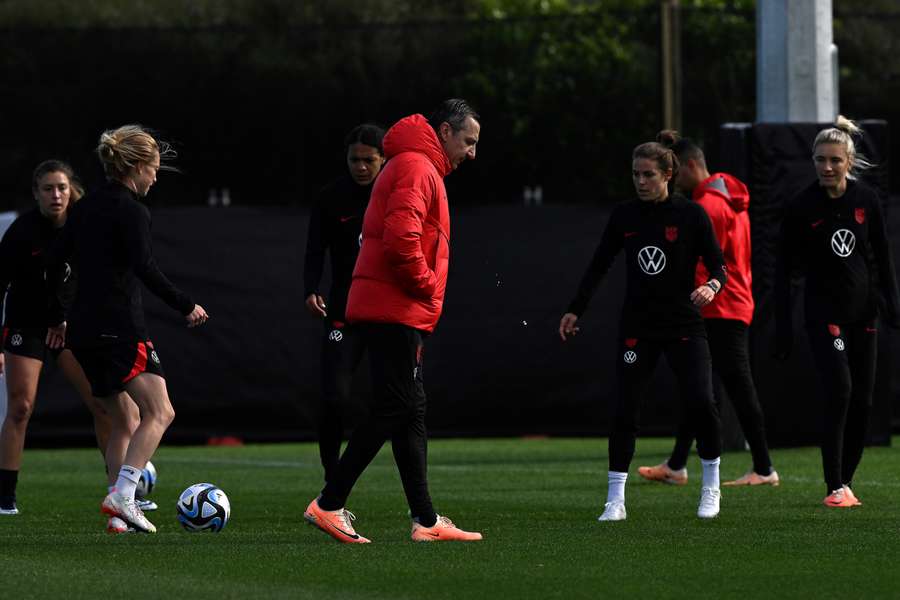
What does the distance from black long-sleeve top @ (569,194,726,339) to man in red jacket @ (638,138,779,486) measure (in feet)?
7.05

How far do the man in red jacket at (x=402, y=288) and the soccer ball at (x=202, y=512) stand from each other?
2.67 ft

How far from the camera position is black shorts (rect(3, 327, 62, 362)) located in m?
9.55

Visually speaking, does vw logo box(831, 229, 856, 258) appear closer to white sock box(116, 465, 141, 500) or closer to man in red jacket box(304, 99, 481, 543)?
man in red jacket box(304, 99, 481, 543)

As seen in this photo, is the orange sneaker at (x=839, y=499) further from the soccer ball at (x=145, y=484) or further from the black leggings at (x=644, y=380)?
the soccer ball at (x=145, y=484)

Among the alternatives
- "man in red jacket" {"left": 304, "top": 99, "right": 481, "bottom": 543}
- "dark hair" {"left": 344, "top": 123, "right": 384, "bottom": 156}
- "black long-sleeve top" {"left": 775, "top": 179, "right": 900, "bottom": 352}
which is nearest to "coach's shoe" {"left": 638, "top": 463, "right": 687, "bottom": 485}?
"black long-sleeve top" {"left": 775, "top": 179, "right": 900, "bottom": 352}

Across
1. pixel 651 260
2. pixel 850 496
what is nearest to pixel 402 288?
pixel 651 260

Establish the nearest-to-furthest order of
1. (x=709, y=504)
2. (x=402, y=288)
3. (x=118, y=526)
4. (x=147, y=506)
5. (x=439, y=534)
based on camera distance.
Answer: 1. (x=402, y=288)
2. (x=439, y=534)
3. (x=118, y=526)
4. (x=709, y=504)
5. (x=147, y=506)

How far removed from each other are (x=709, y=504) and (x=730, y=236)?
2738 millimetres

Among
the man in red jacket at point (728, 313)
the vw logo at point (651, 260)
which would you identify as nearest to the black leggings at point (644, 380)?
the vw logo at point (651, 260)

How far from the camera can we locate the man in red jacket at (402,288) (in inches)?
287

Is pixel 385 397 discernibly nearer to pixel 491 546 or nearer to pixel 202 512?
pixel 491 546

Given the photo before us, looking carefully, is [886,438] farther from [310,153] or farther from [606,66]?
[310,153]

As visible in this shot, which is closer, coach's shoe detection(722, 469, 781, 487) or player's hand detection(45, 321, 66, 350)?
player's hand detection(45, 321, 66, 350)

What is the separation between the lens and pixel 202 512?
26.9ft
